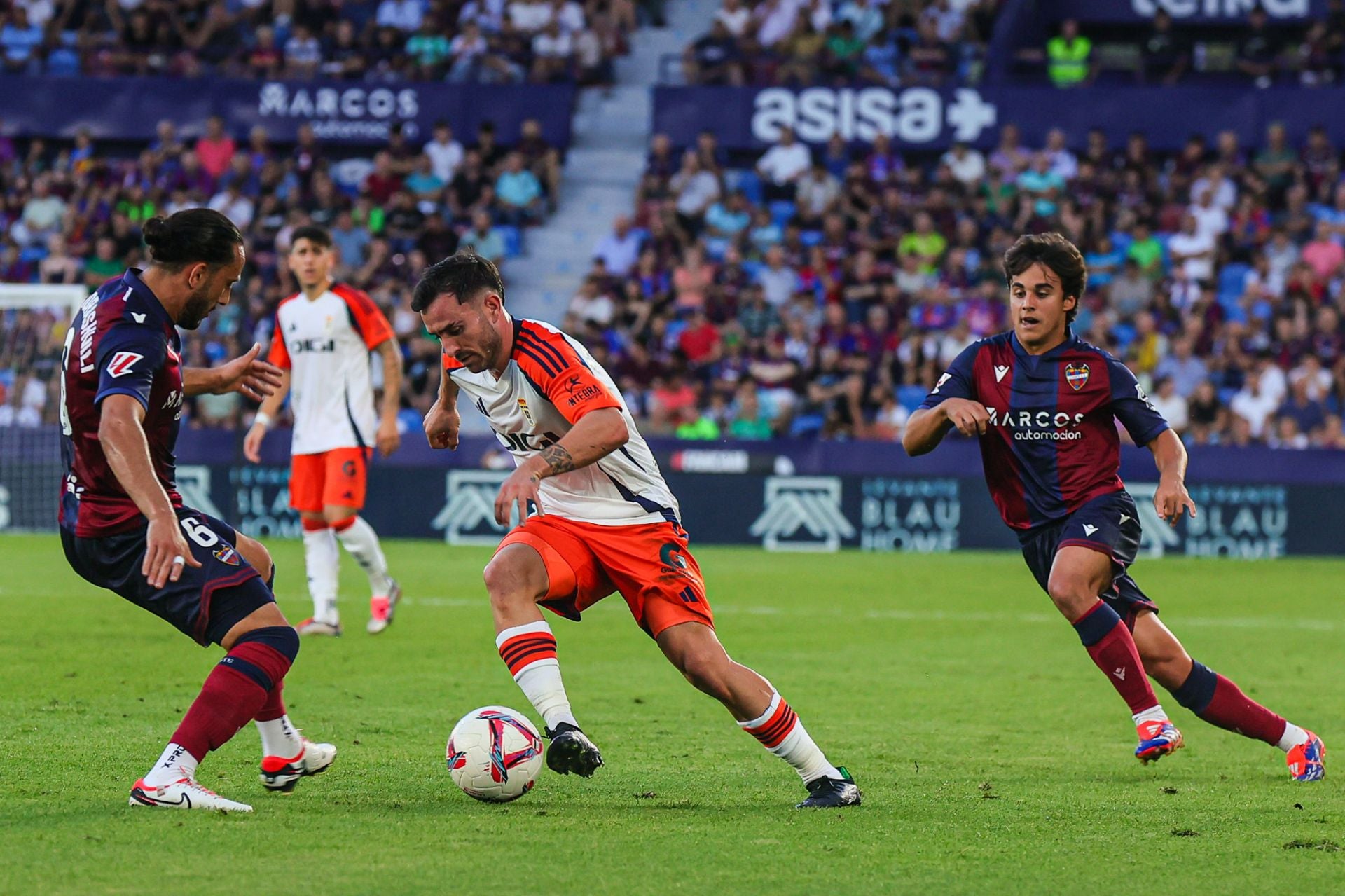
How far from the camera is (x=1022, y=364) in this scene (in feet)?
22.8

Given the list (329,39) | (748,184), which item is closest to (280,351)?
(748,184)

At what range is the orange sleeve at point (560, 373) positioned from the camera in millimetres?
5750

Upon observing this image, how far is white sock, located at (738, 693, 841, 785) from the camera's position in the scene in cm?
577

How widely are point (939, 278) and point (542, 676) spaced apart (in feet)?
61.1

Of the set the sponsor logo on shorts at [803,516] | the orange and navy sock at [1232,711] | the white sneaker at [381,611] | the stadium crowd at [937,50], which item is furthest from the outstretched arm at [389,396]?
the stadium crowd at [937,50]

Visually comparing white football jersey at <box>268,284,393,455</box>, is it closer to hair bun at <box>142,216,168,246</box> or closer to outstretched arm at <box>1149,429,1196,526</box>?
hair bun at <box>142,216,168,246</box>

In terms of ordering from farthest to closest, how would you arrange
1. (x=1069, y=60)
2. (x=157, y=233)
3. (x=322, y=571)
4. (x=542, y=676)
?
(x=1069, y=60), (x=322, y=571), (x=542, y=676), (x=157, y=233)

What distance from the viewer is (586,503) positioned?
6.10m

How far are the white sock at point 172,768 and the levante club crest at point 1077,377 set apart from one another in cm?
361

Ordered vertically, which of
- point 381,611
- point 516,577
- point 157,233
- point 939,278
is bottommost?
point 381,611

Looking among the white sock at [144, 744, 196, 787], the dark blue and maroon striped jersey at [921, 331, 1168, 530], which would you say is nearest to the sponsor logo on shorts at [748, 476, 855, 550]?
the dark blue and maroon striped jersey at [921, 331, 1168, 530]

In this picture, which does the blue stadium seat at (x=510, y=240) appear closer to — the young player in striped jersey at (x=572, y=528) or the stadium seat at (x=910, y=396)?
the stadium seat at (x=910, y=396)

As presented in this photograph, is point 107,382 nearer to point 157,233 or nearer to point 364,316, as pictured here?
point 157,233

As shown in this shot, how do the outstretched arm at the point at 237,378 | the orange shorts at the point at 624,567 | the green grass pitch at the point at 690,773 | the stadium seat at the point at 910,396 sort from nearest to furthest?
the green grass pitch at the point at 690,773
the orange shorts at the point at 624,567
the outstretched arm at the point at 237,378
the stadium seat at the point at 910,396
